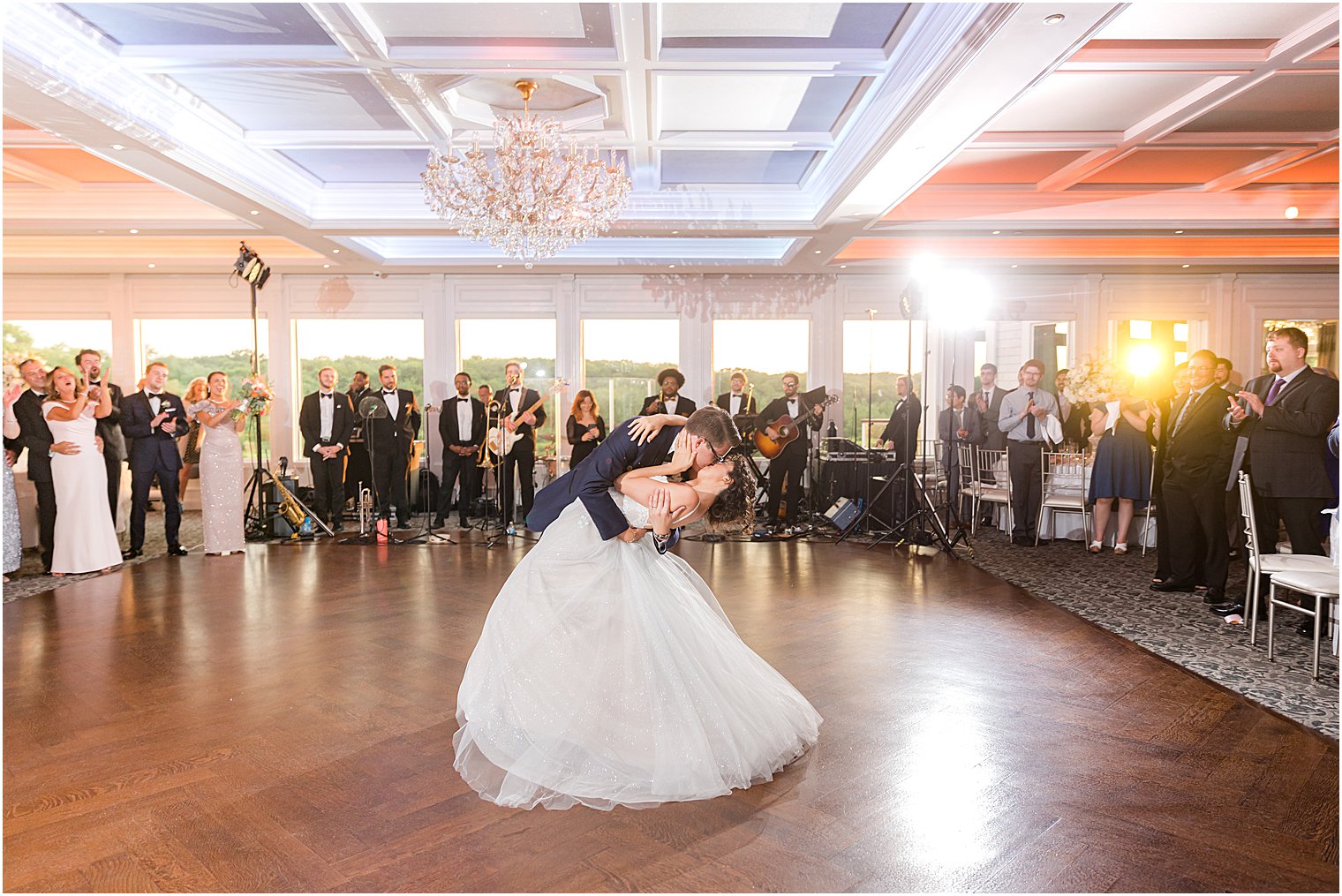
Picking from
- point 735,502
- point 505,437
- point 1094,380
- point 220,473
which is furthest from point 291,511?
point 1094,380

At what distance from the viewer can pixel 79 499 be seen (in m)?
6.16

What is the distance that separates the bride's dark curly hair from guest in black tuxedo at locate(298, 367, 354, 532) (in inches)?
260

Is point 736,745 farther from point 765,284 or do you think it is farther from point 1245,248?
point 1245,248

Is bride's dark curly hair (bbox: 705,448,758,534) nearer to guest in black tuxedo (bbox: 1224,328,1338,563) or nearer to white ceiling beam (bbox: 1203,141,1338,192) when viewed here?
guest in black tuxedo (bbox: 1224,328,1338,563)

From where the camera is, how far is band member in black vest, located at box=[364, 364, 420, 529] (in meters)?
8.70

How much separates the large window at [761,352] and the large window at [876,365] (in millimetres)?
597

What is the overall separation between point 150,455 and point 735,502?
6.28 metres

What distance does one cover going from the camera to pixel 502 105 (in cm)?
575

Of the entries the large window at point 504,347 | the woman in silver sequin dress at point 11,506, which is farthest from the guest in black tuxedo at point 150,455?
the large window at point 504,347

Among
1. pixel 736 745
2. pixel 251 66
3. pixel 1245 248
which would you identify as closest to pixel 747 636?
pixel 736 745

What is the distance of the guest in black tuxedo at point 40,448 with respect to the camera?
615cm

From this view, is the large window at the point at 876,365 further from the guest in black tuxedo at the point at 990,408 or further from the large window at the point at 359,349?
the large window at the point at 359,349

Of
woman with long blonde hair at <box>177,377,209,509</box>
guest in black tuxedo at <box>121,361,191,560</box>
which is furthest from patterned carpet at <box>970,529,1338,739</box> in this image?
woman with long blonde hair at <box>177,377,209,509</box>

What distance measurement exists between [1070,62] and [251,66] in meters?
4.72
